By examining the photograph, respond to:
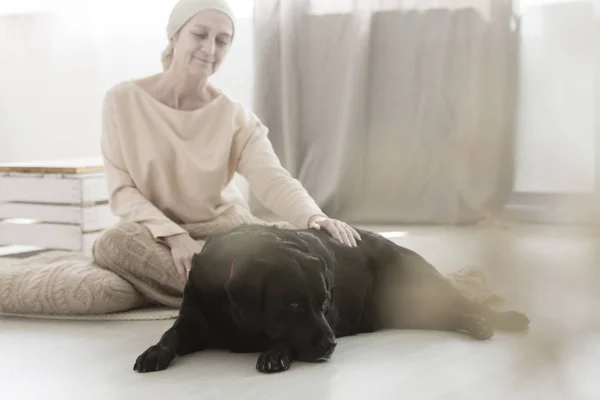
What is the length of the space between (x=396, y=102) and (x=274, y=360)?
2.71 ft

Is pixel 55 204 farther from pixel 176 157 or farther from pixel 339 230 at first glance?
pixel 339 230

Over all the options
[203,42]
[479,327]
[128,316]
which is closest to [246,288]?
[479,327]

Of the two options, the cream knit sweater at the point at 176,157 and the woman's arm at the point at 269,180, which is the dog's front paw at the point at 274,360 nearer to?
the woman's arm at the point at 269,180

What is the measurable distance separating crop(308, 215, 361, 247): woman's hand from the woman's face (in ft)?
1.56

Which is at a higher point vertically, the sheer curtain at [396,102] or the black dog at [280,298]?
the sheer curtain at [396,102]

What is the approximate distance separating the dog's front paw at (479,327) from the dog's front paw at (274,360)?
1.11 feet

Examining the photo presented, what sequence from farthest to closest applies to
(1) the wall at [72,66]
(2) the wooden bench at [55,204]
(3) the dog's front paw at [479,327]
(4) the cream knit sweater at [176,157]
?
(1) the wall at [72,66]
(2) the wooden bench at [55,204]
(4) the cream knit sweater at [176,157]
(3) the dog's front paw at [479,327]

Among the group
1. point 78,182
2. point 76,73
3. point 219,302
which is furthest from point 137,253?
point 76,73

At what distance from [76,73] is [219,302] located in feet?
8.72

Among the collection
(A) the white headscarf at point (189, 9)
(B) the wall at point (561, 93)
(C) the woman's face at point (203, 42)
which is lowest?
(B) the wall at point (561, 93)

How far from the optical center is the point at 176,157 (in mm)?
1788

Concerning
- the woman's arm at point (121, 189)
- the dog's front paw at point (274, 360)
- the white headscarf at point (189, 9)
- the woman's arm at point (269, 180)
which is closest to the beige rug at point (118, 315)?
the woman's arm at point (121, 189)

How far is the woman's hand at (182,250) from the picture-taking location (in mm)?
1640

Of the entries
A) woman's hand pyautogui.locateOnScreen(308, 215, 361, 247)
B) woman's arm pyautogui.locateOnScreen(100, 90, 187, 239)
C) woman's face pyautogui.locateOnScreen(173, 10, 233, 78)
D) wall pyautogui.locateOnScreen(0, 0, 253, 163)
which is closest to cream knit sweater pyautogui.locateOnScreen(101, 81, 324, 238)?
woman's arm pyautogui.locateOnScreen(100, 90, 187, 239)
